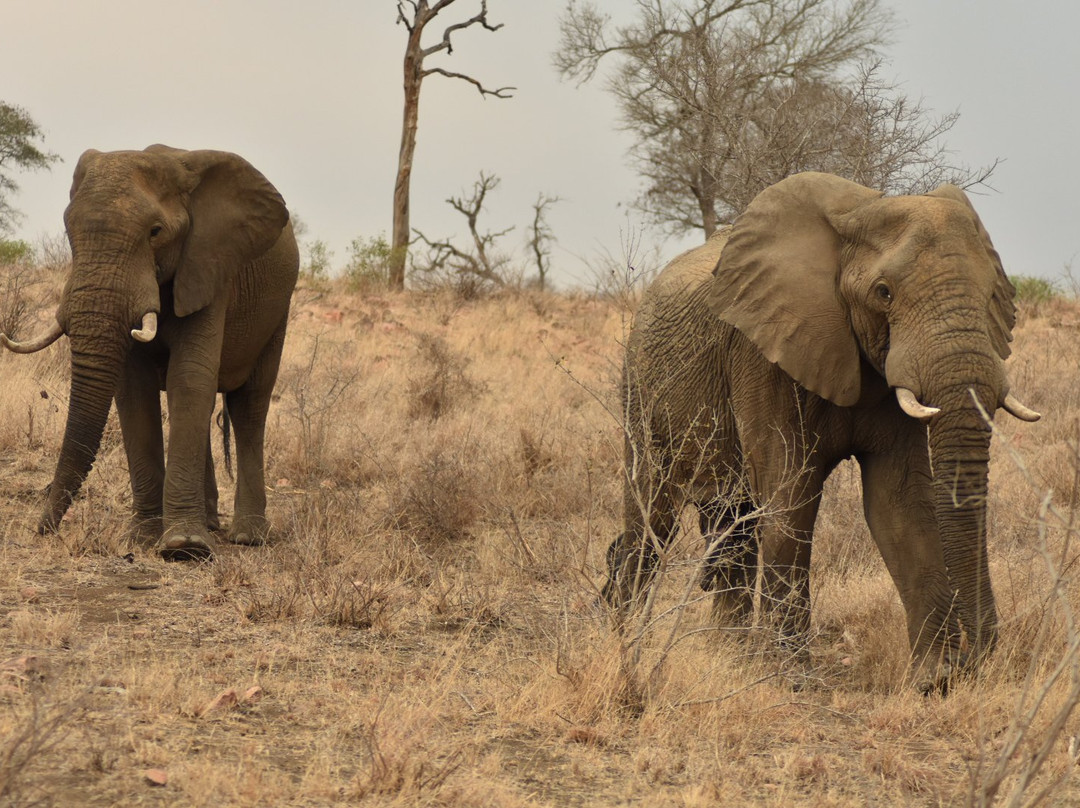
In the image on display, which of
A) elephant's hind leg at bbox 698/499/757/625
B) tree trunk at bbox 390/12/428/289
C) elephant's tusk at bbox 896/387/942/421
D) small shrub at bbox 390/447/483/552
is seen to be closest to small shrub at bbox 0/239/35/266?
tree trunk at bbox 390/12/428/289

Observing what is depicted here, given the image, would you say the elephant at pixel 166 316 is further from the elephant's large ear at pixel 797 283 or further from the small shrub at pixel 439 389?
the small shrub at pixel 439 389

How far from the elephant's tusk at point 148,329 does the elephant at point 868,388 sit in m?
2.75

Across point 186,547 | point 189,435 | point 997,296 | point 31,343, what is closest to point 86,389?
point 31,343

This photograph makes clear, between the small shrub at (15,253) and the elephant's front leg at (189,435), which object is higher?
the small shrub at (15,253)

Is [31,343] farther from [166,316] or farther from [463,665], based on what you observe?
[463,665]

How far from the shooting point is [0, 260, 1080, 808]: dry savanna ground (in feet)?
14.3

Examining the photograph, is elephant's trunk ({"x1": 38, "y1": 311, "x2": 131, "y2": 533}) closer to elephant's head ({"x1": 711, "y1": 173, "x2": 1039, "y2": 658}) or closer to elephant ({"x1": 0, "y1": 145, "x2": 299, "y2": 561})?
elephant ({"x1": 0, "y1": 145, "x2": 299, "y2": 561})

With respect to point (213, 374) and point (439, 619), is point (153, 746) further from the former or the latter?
point (213, 374)

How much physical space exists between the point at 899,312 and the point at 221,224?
433 centimetres

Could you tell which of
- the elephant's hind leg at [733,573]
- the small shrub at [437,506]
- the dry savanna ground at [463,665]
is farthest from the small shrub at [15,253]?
the elephant's hind leg at [733,573]

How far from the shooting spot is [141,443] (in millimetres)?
8312

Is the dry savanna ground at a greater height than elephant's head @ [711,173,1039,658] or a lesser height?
lesser

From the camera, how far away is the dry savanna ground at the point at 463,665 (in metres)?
4.36

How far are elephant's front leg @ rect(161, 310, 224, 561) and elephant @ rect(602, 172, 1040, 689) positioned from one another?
2.81 metres
